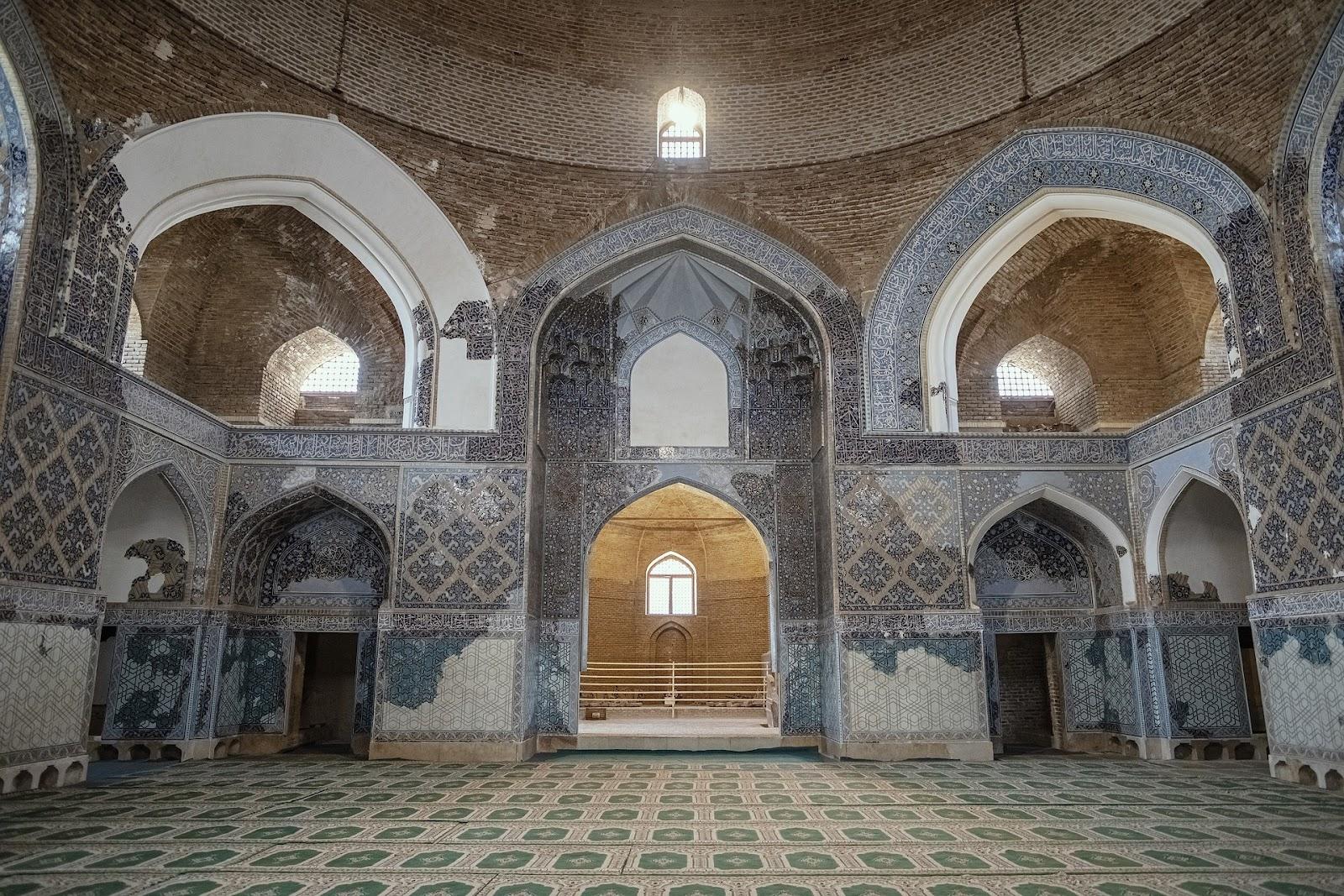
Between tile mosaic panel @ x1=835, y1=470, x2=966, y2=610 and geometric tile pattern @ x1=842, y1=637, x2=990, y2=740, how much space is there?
446 millimetres

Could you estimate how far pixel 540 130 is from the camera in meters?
9.70

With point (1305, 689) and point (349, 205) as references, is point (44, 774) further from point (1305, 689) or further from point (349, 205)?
point (1305, 689)

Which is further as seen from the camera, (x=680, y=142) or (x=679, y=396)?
(x=679, y=396)

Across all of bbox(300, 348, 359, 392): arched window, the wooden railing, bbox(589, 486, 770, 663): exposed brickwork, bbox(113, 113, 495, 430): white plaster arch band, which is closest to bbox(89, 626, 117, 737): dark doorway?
bbox(300, 348, 359, 392): arched window

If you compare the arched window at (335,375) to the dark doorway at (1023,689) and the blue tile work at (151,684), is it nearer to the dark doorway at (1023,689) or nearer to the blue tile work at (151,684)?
the blue tile work at (151,684)

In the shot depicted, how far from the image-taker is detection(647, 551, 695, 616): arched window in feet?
51.1

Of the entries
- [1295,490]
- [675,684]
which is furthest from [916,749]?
[675,684]

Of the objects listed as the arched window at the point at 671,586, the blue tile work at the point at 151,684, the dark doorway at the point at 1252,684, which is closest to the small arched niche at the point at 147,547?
the blue tile work at the point at 151,684

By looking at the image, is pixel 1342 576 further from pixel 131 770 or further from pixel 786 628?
pixel 131 770

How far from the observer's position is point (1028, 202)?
8.95 meters

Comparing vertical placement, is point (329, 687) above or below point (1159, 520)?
below

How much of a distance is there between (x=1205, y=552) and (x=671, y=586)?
349 inches

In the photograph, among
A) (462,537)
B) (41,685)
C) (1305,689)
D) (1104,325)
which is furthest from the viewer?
(1104,325)

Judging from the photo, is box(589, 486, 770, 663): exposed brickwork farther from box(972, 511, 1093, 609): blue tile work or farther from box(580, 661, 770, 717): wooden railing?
box(972, 511, 1093, 609): blue tile work
